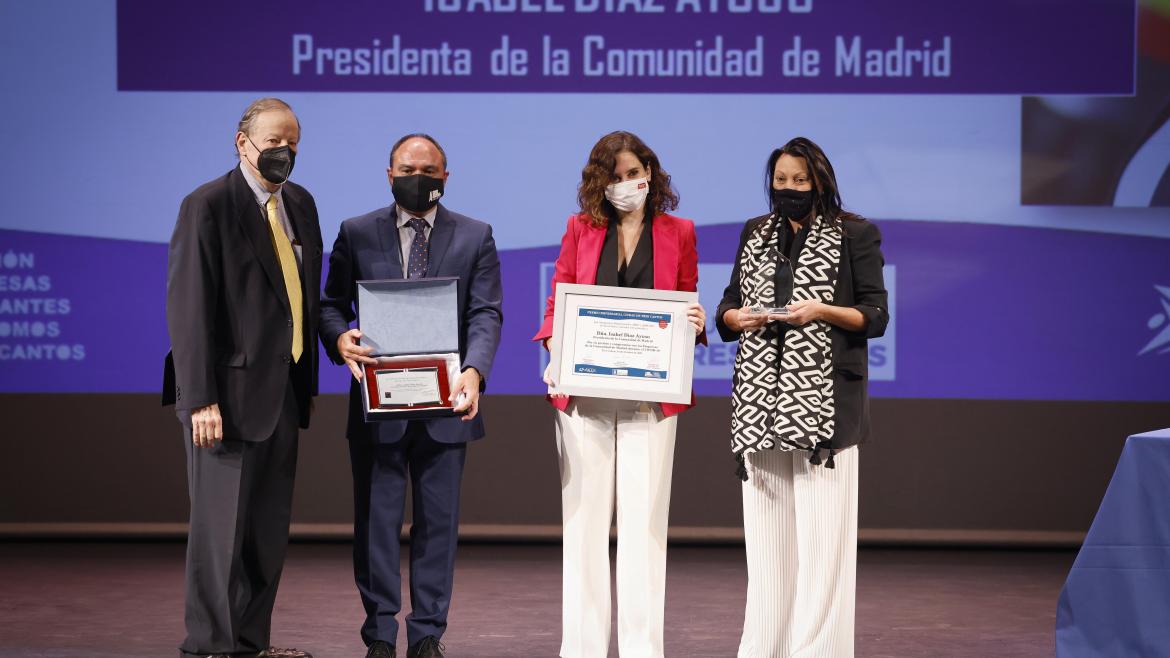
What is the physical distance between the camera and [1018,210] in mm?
5836

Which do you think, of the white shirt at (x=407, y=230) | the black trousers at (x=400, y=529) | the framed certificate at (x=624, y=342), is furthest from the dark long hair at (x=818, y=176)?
the black trousers at (x=400, y=529)

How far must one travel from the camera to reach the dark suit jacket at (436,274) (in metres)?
3.60

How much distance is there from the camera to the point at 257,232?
3416 mm

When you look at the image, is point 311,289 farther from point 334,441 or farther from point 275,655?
point 334,441

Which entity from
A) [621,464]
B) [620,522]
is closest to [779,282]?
[621,464]

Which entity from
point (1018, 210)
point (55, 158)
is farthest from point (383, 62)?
point (1018, 210)

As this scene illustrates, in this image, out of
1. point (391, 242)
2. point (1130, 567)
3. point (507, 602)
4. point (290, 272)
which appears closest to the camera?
point (1130, 567)

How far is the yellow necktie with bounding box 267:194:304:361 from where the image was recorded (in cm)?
349

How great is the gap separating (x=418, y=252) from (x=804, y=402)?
3.97ft

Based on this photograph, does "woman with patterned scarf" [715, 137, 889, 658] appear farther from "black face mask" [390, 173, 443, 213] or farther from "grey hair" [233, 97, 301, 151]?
"grey hair" [233, 97, 301, 151]

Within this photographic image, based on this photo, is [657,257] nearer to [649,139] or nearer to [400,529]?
[400,529]

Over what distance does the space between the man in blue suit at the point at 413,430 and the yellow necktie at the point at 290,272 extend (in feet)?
0.39

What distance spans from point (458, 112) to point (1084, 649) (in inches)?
151

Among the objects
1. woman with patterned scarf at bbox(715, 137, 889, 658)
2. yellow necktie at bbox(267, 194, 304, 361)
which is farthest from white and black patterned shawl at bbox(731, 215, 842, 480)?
yellow necktie at bbox(267, 194, 304, 361)
